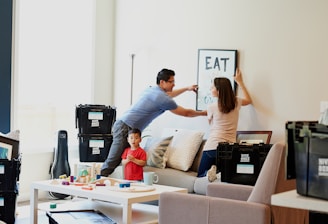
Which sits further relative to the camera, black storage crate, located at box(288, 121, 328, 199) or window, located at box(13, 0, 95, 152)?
window, located at box(13, 0, 95, 152)

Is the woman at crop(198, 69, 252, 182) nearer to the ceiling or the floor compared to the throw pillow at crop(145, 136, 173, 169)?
nearer to the ceiling

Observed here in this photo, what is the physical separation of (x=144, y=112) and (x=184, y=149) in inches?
22.7

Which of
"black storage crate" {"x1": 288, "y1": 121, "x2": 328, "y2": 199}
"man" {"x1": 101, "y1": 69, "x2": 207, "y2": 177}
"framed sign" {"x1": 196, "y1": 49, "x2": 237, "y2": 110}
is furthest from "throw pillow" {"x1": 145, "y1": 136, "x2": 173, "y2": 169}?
"black storage crate" {"x1": 288, "y1": 121, "x2": 328, "y2": 199}

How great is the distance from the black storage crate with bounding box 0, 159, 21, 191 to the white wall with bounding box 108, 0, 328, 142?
2.25 metres

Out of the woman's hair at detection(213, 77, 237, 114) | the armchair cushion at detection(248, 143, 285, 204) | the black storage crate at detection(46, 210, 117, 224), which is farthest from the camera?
the woman's hair at detection(213, 77, 237, 114)

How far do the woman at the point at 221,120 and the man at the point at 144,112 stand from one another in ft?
1.50

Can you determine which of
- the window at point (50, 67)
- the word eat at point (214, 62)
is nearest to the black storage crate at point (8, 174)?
the window at point (50, 67)

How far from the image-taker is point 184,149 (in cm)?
602

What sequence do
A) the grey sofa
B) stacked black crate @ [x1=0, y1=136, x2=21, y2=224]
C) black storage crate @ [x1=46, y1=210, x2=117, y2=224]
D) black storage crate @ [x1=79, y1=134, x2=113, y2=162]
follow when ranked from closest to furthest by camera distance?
black storage crate @ [x1=46, y1=210, x2=117, y2=224]
stacked black crate @ [x1=0, y1=136, x2=21, y2=224]
the grey sofa
black storage crate @ [x1=79, y1=134, x2=113, y2=162]

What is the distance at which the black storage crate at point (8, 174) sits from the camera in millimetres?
5000

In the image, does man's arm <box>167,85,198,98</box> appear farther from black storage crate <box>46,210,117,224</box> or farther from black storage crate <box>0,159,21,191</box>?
black storage crate <box>46,210,117,224</box>

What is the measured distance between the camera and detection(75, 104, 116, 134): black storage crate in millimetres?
6102

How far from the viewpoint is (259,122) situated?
5.99m

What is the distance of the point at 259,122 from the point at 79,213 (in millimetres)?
2335
